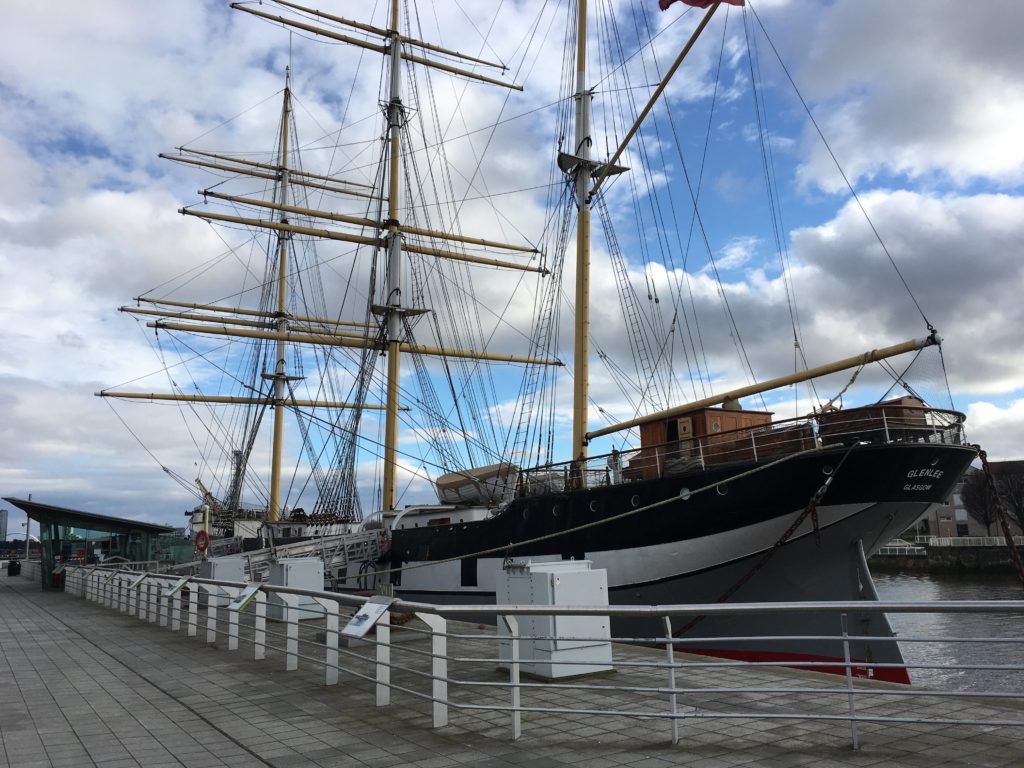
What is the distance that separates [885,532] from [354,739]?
37.1 feet

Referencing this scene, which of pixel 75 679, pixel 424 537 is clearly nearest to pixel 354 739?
pixel 75 679

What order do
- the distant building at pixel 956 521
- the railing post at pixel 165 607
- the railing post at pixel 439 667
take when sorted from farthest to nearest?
the distant building at pixel 956 521, the railing post at pixel 165 607, the railing post at pixel 439 667

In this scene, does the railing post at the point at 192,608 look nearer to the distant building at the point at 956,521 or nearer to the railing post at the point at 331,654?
the railing post at the point at 331,654

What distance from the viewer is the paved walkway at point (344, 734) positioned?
5.44 metres

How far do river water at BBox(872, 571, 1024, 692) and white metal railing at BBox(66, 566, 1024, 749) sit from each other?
1.54 ft

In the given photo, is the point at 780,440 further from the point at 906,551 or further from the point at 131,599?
the point at 906,551

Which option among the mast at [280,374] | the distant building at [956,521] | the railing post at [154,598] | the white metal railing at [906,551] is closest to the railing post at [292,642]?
the railing post at [154,598]

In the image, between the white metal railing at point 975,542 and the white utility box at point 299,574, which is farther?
the white metal railing at point 975,542

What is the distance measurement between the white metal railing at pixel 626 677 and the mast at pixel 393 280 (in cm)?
1661

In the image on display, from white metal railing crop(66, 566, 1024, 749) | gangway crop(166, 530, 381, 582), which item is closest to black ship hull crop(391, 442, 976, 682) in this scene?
white metal railing crop(66, 566, 1024, 749)

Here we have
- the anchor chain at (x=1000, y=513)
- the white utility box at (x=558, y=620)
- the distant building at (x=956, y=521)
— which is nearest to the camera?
the white utility box at (x=558, y=620)

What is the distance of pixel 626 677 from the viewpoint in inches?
332

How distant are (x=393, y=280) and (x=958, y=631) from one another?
24.8m

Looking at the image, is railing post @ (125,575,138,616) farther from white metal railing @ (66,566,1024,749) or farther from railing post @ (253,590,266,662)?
railing post @ (253,590,266,662)
